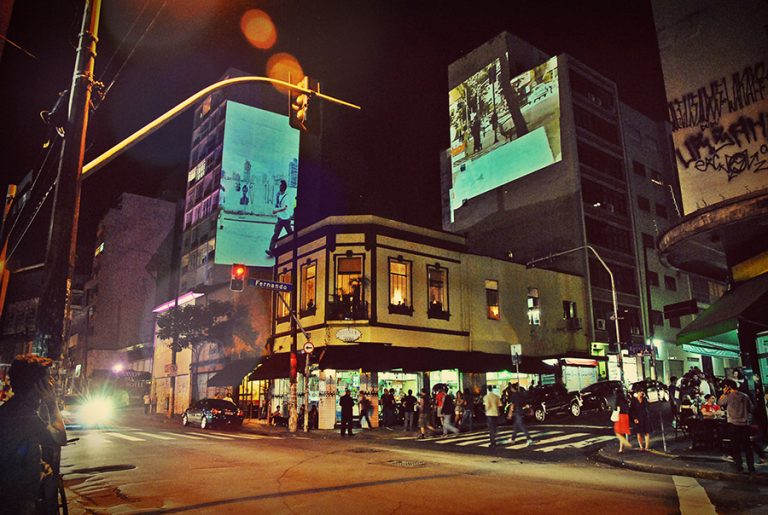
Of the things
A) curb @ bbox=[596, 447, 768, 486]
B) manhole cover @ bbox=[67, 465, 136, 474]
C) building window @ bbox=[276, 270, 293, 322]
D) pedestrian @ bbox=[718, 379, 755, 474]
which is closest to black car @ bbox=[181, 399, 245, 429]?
building window @ bbox=[276, 270, 293, 322]

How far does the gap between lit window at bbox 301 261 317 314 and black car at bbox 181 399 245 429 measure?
6229mm

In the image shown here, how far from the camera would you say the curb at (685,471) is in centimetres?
980

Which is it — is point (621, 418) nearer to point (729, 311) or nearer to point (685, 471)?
point (685, 471)

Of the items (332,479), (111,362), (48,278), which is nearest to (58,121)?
(48,278)

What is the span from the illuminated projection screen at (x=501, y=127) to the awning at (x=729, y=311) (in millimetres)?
31184

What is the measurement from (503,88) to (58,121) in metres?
44.5

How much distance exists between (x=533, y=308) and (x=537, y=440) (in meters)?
18.0

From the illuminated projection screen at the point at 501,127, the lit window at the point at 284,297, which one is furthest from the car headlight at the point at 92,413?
the illuminated projection screen at the point at 501,127

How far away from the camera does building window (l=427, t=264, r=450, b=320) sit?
1182 inches

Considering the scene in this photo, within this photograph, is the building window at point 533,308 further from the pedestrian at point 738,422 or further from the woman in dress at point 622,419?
the pedestrian at point 738,422

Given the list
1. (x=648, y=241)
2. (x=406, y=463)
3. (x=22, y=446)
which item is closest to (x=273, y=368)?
(x=406, y=463)

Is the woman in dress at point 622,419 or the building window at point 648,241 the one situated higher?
the building window at point 648,241

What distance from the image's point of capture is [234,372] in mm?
33062

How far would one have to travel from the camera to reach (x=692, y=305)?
16734 millimetres
